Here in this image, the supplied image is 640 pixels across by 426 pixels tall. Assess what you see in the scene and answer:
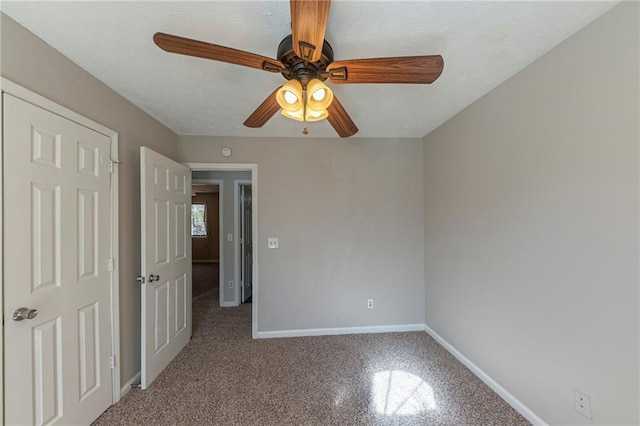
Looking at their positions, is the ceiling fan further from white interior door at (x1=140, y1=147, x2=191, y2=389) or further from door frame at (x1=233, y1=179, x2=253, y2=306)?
door frame at (x1=233, y1=179, x2=253, y2=306)

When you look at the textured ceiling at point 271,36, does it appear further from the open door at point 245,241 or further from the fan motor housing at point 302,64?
the open door at point 245,241

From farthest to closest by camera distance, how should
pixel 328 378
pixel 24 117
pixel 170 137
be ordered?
pixel 170 137
pixel 328 378
pixel 24 117

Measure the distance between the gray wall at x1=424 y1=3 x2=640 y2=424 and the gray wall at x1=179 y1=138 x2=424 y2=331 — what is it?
0.81m

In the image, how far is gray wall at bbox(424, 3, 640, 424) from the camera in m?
1.20

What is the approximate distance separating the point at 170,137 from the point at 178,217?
893mm

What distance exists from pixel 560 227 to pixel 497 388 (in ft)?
4.42

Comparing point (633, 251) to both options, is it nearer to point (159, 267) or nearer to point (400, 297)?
point (400, 297)

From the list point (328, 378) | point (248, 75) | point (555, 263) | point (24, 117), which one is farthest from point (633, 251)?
point (24, 117)

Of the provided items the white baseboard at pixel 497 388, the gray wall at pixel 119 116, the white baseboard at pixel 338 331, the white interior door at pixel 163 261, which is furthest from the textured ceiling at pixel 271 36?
the white baseboard at pixel 338 331

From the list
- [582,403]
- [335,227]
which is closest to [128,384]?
[335,227]

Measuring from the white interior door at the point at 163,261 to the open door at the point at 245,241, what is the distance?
4.80 feet

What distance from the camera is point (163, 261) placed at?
7.75ft

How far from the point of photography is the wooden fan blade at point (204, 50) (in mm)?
1008

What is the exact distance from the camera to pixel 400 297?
313 centimetres
